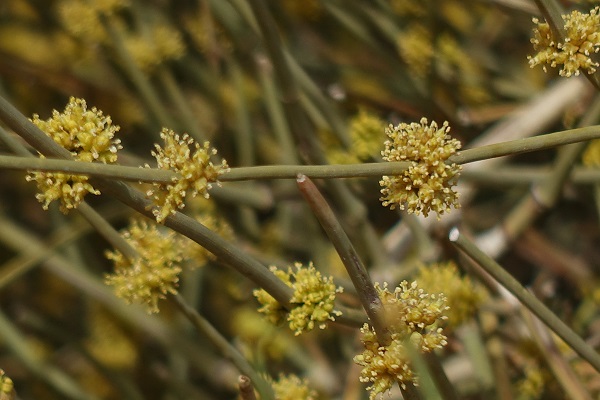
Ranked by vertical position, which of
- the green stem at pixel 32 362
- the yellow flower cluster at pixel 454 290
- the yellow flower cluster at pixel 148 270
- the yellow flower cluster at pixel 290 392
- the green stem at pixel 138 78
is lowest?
the yellow flower cluster at pixel 290 392

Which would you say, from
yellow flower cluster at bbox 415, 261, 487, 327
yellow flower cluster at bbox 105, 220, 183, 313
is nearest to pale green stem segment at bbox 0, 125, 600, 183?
yellow flower cluster at bbox 105, 220, 183, 313

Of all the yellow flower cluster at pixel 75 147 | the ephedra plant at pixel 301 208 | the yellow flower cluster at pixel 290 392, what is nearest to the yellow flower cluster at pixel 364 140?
the ephedra plant at pixel 301 208

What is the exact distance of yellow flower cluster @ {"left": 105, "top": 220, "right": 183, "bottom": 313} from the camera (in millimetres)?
655

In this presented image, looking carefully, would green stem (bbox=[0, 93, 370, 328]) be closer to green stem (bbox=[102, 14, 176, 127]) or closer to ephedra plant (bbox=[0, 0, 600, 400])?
ephedra plant (bbox=[0, 0, 600, 400])

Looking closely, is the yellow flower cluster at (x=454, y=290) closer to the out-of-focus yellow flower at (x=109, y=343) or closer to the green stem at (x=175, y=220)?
the green stem at (x=175, y=220)

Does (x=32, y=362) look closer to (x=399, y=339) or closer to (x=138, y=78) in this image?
(x=138, y=78)

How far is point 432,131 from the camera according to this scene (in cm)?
56

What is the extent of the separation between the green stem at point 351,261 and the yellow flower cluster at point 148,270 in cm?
16

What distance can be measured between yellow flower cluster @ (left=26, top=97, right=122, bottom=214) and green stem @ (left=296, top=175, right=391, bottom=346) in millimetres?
133

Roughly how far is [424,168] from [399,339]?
114 millimetres

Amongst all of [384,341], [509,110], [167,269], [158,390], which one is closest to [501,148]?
[384,341]

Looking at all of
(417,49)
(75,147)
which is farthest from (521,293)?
(417,49)

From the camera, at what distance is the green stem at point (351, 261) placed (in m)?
0.53

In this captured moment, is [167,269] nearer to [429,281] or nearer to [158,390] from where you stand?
[429,281]
